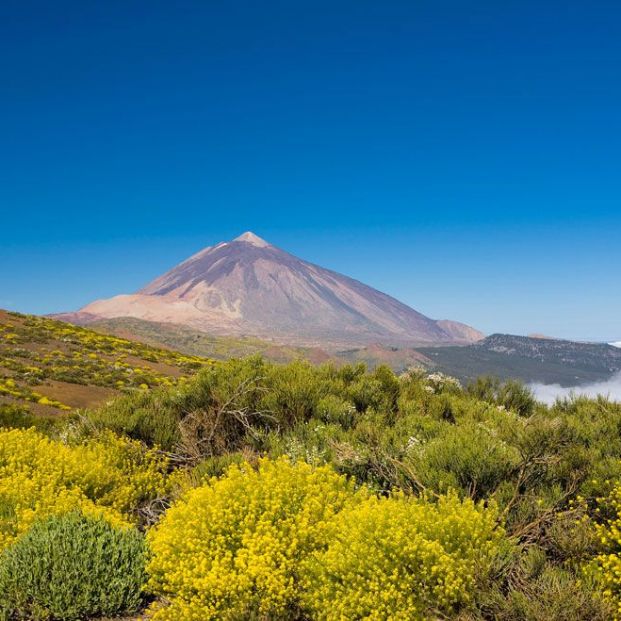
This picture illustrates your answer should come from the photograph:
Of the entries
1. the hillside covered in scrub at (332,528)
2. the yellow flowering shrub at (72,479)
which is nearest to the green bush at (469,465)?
the hillside covered in scrub at (332,528)

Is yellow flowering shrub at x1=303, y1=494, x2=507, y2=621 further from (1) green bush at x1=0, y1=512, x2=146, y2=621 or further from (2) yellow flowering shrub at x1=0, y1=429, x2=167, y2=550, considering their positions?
(2) yellow flowering shrub at x1=0, y1=429, x2=167, y2=550

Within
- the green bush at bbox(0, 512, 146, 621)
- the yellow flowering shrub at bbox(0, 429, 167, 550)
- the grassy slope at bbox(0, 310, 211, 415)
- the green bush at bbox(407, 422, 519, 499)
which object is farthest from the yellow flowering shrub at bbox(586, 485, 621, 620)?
the grassy slope at bbox(0, 310, 211, 415)

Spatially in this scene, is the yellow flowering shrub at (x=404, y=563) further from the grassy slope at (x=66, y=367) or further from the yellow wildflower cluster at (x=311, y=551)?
the grassy slope at (x=66, y=367)

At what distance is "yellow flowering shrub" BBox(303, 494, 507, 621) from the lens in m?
4.79

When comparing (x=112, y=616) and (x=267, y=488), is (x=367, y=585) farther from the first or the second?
(x=112, y=616)

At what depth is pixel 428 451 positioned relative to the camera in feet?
23.0

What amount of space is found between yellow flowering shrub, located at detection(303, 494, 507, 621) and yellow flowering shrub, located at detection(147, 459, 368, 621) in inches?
16.6

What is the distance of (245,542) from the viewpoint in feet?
18.5

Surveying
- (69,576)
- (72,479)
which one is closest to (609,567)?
(69,576)

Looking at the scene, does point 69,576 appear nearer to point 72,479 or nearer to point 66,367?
point 72,479

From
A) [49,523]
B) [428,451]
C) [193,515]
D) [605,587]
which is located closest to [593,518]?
[605,587]

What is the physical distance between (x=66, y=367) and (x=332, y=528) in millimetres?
38158

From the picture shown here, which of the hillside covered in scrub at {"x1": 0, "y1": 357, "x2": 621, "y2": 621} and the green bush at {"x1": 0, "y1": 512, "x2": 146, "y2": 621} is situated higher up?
the hillside covered in scrub at {"x1": 0, "y1": 357, "x2": 621, "y2": 621}

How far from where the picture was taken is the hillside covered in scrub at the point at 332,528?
490 centimetres
